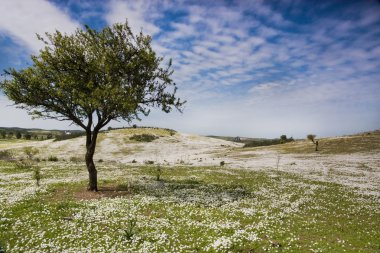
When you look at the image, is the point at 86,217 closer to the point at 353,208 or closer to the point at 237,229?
the point at 237,229

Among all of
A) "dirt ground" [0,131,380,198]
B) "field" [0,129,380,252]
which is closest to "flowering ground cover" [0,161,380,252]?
"field" [0,129,380,252]

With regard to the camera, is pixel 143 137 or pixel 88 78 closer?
pixel 88 78

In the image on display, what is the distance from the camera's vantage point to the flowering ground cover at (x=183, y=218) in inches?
704

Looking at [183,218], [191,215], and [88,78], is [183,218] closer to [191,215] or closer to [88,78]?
[191,215]

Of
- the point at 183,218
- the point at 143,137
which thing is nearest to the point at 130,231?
the point at 183,218

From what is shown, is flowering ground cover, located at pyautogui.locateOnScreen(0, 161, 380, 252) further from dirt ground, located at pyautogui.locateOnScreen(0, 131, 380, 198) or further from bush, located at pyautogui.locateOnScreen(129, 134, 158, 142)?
bush, located at pyautogui.locateOnScreen(129, 134, 158, 142)

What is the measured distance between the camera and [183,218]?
2261cm

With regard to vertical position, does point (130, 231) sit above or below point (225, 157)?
below

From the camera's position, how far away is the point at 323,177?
46.3 metres

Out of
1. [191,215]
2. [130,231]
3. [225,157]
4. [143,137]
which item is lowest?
[191,215]

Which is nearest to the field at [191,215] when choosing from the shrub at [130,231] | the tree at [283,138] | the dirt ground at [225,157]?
the shrub at [130,231]

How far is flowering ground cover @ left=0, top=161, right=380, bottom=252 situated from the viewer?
1788 centimetres

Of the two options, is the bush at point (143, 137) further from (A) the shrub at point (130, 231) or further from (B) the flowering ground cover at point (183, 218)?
(A) the shrub at point (130, 231)

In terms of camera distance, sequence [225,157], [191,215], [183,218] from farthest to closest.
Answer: [225,157], [191,215], [183,218]
